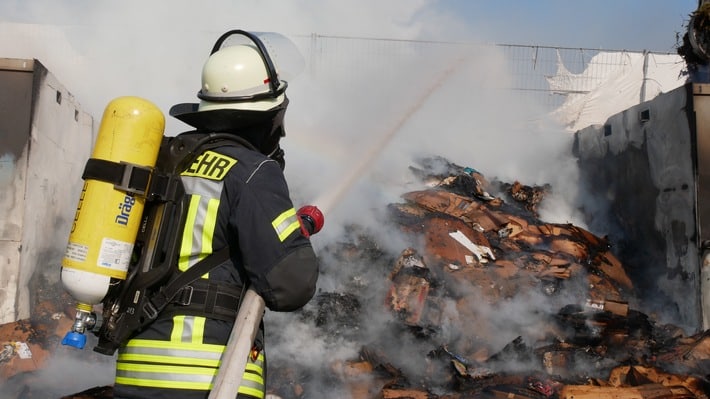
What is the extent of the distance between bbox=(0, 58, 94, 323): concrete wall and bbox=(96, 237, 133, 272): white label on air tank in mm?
5428

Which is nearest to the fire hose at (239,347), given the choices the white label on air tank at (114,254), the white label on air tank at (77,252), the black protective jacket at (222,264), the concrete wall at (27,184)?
the black protective jacket at (222,264)

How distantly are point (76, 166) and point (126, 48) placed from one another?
4.51 metres

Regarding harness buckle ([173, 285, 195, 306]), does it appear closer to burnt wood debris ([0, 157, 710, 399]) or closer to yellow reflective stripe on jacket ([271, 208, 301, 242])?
yellow reflective stripe on jacket ([271, 208, 301, 242])

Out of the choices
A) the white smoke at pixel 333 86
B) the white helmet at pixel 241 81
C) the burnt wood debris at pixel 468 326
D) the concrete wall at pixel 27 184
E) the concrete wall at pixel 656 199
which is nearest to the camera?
the white helmet at pixel 241 81

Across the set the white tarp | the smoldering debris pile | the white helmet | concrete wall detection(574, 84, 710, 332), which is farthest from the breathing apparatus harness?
the white tarp

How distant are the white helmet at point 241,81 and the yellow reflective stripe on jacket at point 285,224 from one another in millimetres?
442

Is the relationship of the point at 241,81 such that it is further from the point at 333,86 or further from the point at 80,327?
the point at 333,86

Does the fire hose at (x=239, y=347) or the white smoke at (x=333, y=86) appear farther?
the white smoke at (x=333, y=86)

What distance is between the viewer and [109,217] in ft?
6.31

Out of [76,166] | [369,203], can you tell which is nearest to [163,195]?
[369,203]

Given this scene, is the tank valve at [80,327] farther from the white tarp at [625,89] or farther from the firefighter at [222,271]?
the white tarp at [625,89]

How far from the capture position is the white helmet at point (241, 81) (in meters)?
2.21

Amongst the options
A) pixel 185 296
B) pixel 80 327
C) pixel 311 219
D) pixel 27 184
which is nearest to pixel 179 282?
pixel 185 296

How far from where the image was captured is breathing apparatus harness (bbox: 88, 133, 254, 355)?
1.97 meters
